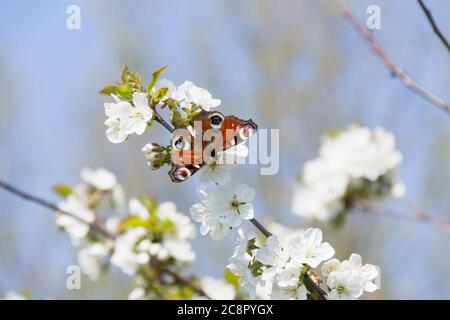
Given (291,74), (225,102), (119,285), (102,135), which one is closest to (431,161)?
(291,74)

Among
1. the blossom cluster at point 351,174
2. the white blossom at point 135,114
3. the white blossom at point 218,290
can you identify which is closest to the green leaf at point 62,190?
the white blossom at point 218,290

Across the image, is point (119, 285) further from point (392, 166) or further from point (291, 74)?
point (392, 166)

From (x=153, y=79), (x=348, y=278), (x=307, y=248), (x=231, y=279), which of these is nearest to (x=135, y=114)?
(x=153, y=79)

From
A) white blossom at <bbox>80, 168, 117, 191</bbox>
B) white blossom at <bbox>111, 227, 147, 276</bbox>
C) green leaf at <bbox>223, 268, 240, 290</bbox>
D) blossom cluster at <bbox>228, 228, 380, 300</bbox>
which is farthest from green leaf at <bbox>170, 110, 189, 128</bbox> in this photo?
white blossom at <bbox>80, 168, 117, 191</bbox>

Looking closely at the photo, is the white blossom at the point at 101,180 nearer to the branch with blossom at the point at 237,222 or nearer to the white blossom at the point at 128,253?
the white blossom at the point at 128,253

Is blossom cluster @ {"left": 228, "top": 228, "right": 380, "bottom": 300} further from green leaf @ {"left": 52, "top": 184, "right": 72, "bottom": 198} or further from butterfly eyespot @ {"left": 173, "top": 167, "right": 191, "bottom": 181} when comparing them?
green leaf @ {"left": 52, "top": 184, "right": 72, "bottom": 198}

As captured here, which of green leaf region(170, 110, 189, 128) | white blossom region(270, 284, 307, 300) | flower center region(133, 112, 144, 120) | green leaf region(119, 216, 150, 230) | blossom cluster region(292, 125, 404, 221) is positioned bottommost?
white blossom region(270, 284, 307, 300)
